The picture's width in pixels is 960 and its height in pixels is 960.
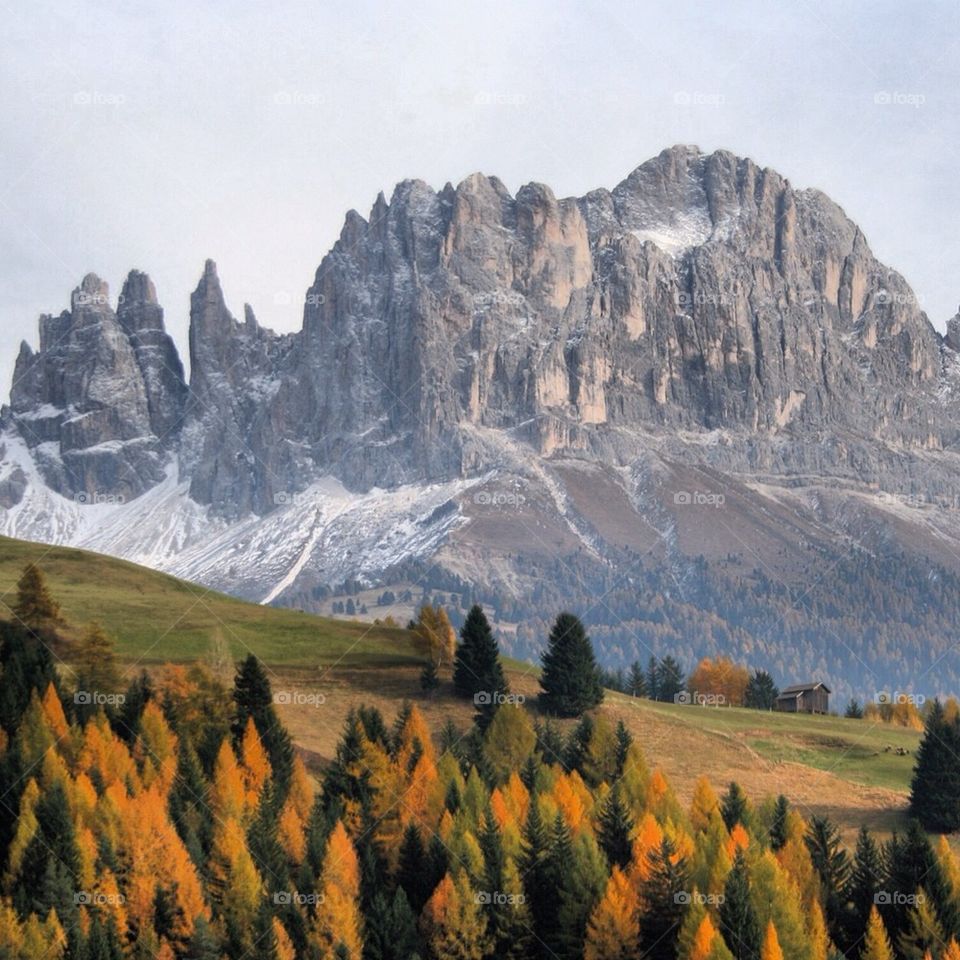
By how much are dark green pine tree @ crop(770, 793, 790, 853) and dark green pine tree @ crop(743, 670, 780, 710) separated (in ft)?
255

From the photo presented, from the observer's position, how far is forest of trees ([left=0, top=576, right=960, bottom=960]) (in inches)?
3428

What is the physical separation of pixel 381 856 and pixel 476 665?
36625mm

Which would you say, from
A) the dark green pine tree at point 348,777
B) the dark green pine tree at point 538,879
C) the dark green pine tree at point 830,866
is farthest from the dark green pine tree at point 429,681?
the dark green pine tree at point 830,866

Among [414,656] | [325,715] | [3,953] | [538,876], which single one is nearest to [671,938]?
[538,876]

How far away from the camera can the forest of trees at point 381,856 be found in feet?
286

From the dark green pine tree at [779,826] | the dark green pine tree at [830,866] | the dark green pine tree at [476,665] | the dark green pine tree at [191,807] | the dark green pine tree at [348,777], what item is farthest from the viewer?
the dark green pine tree at [476,665]

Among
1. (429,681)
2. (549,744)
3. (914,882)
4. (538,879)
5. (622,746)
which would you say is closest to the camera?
(538,879)

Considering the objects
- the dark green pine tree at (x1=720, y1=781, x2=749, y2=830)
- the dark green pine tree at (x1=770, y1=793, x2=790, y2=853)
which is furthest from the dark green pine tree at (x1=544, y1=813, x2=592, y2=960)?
the dark green pine tree at (x1=770, y1=793, x2=790, y2=853)

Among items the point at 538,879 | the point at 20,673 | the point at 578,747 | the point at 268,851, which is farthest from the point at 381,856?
the point at 20,673

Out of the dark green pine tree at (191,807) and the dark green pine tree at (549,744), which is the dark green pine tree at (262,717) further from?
the dark green pine tree at (549,744)

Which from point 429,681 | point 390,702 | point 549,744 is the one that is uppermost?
point 429,681

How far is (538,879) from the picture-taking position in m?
94.8

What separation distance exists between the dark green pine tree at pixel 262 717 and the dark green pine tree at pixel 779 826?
29.9 metres

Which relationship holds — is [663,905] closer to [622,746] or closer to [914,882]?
[914,882]
